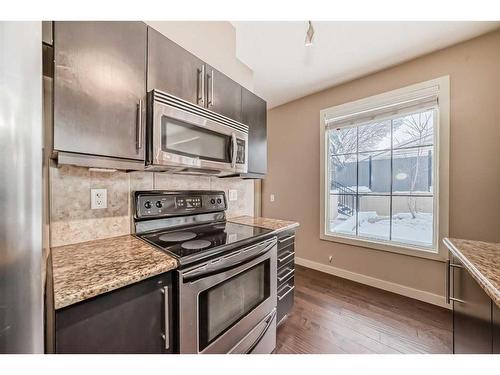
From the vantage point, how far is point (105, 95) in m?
0.90

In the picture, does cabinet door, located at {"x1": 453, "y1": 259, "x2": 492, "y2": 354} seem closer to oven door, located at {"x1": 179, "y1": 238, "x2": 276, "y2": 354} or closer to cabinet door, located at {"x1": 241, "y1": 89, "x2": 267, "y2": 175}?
oven door, located at {"x1": 179, "y1": 238, "x2": 276, "y2": 354}

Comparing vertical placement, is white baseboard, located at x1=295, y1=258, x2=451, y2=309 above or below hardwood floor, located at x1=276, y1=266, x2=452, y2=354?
above

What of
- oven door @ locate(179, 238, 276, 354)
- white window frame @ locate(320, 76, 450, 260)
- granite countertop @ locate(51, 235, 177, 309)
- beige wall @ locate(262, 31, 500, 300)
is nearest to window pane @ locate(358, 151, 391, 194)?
white window frame @ locate(320, 76, 450, 260)

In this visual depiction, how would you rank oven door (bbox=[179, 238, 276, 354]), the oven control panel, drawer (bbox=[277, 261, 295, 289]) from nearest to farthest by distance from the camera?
1. oven door (bbox=[179, 238, 276, 354])
2. the oven control panel
3. drawer (bbox=[277, 261, 295, 289])

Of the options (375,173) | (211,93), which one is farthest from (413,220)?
(211,93)

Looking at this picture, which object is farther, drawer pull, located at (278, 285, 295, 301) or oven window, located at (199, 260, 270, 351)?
drawer pull, located at (278, 285, 295, 301)

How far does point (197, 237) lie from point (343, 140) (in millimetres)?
2345

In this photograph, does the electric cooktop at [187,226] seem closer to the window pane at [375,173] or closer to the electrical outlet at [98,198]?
the electrical outlet at [98,198]

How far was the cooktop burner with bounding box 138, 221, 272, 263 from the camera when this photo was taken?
973 millimetres

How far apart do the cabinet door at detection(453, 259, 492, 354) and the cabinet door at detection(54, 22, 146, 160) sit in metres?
1.60

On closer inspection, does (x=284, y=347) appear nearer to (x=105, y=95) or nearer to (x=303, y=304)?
(x=303, y=304)

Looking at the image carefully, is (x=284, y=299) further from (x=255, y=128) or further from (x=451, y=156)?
(x=451, y=156)

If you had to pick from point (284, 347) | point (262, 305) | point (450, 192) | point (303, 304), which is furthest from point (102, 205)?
point (450, 192)

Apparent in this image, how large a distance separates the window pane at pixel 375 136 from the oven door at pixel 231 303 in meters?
1.89
